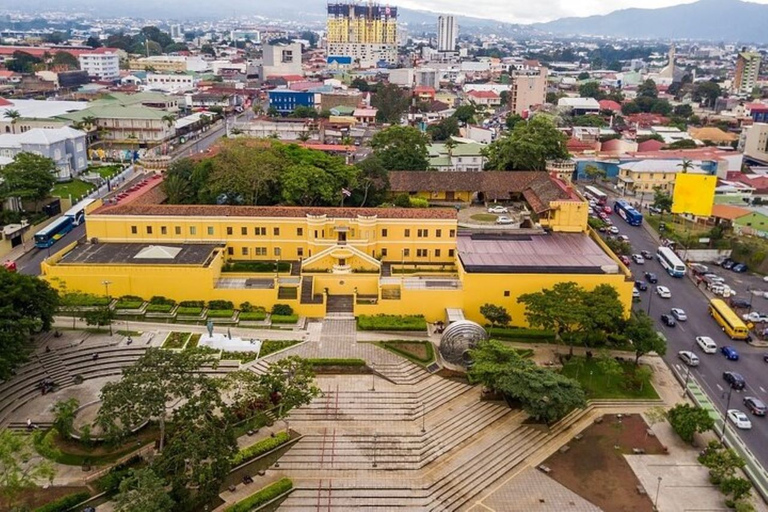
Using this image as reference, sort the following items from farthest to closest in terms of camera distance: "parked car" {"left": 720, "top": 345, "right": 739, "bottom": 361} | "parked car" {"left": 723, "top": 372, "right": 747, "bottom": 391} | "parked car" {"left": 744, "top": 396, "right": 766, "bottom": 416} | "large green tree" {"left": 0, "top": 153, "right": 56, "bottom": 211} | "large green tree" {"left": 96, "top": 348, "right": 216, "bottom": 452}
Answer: "large green tree" {"left": 0, "top": 153, "right": 56, "bottom": 211}
"parked car" {"left": 720, "top": 345, "right": 739, "bottom": 361}
"parked car" {"left": 723, "top": 372, "right": 747, "bottom": 391}
"parked car" {"left": 744, "top": 396, "right": 766, "bottom": 416}
"large green tree" {"left": 96, "top": 348, "right": 216, "bottom": 452}

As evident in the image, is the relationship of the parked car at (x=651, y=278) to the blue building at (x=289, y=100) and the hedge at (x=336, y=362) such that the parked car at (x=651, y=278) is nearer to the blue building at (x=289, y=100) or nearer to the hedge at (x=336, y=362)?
the hedge at (x=336, y=362)

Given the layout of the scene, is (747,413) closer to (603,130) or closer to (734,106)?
(603,130)

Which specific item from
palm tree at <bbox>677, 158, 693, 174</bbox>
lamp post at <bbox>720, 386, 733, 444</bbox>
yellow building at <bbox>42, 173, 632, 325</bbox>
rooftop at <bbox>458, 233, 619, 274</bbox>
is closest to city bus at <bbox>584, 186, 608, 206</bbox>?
palm tree at <bbox>677, 158, 693, 174</bbox>

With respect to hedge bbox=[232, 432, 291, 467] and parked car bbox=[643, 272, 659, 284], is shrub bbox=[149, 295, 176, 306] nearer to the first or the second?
hedge bbox=[232, 432, 291, 467]

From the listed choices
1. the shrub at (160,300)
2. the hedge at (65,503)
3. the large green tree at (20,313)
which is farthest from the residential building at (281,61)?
the hedge at (65,503)

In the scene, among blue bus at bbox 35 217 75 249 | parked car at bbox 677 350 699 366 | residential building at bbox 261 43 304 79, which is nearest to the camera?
parked car at bbox 677 350 699 366

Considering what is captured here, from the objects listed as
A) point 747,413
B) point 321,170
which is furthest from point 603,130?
point 747,413
